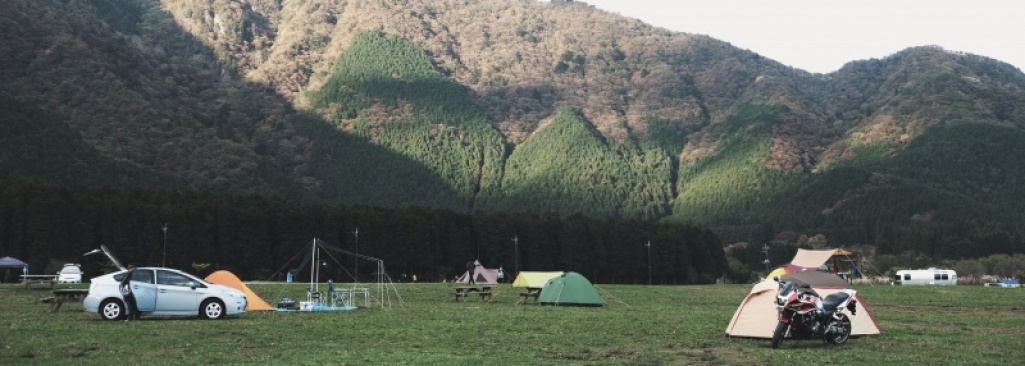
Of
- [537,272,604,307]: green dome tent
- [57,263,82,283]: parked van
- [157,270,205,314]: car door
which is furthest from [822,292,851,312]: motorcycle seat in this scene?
[57,263,82,283]: parked van

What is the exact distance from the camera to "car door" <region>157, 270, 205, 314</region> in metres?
36.0

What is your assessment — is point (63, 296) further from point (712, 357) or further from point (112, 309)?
point (712, 357)

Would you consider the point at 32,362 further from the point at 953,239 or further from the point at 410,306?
the point at 953,239

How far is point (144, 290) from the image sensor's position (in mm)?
35500

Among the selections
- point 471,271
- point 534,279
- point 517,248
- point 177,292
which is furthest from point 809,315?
point 517,248

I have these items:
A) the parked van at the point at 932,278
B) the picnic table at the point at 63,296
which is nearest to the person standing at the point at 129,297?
the picnic table at the point at 63,296

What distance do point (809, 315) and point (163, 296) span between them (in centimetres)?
2104

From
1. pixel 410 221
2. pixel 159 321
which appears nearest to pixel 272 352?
pixel 159 321

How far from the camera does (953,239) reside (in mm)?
166000

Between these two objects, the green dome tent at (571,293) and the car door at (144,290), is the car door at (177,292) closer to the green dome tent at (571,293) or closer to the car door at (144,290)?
the car door at (144,290)

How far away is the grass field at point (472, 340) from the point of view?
77.1ft

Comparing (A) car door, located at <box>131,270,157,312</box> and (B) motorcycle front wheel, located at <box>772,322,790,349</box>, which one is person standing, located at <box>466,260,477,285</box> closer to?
(A) car door, located at <box>131,270,157,312</box>

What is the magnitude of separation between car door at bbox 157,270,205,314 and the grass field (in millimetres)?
639

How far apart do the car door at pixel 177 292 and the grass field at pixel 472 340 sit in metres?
0.64
